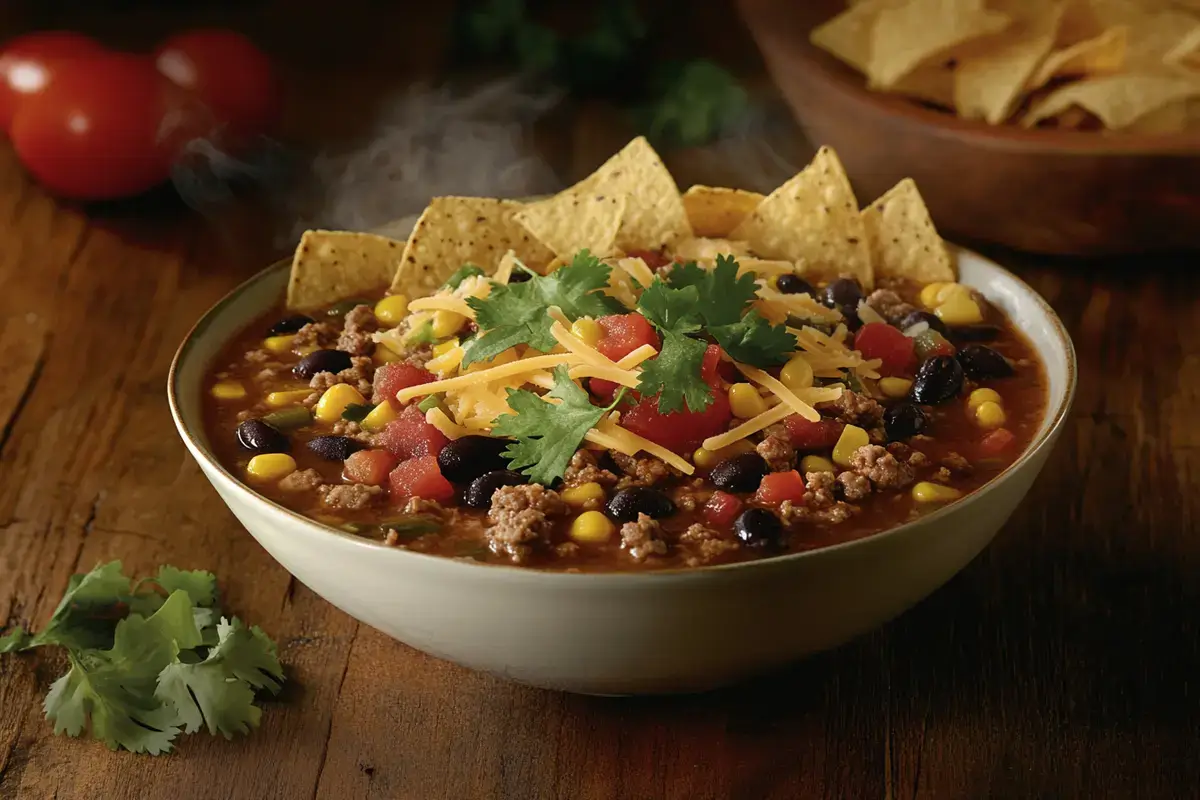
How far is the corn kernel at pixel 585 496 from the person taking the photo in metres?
3.33

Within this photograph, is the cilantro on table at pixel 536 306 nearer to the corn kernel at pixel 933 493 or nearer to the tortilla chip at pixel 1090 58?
the corn kernel at pixel 933 493

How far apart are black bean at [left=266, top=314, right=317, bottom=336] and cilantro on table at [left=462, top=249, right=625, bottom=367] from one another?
2.56ft

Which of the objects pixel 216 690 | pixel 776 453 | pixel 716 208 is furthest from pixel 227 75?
pixel 776 453

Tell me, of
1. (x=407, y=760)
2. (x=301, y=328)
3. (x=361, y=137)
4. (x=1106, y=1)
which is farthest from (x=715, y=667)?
(x=361, y=137)

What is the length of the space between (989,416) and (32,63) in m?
4.95

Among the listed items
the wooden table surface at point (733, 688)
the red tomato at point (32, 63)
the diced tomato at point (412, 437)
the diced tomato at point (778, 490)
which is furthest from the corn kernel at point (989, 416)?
the red tomato at point (32, 63)

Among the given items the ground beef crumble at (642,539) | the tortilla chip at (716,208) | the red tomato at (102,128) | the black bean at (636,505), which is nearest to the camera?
the ground beef crumble at (642,539)

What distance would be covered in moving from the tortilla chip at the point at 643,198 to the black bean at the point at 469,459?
1.25 metres

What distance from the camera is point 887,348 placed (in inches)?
153

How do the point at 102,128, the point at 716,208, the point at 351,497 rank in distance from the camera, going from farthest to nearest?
the point at 102,128
the point at 716,208
the point at 351,497

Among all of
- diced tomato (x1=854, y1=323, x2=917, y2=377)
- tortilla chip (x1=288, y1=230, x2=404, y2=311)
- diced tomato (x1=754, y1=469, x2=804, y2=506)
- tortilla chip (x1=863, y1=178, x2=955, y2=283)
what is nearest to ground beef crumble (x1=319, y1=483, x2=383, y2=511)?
diced tomato (x1=754, y1=469, x2=804, y2=506)

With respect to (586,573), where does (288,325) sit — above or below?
below

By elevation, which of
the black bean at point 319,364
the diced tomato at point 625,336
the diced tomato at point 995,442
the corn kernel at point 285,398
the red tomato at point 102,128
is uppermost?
the diced tomato at point 625,336

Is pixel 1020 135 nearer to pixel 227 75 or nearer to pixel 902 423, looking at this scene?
pixel 902 423
